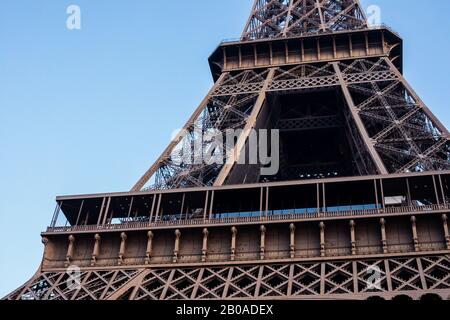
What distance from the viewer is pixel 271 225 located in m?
27.6

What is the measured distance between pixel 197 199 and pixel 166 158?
596 cm

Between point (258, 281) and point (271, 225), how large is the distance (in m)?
2.94

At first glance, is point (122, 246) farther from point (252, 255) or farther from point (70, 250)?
point (252, 255)

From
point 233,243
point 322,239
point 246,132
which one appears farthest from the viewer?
point 246,132

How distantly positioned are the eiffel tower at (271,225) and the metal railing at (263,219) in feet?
0.16

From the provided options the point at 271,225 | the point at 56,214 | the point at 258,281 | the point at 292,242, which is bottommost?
the point at 258,281

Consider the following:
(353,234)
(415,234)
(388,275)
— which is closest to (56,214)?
(353,234)

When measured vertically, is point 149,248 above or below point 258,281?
above

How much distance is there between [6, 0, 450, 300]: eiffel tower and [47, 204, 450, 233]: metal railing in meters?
0.05

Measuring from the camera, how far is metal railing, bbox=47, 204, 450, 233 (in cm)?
2662

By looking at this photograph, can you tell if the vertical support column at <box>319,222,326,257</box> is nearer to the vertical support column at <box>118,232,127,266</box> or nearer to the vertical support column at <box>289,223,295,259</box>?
the vertical support column at <box>289,223,295,259</box>

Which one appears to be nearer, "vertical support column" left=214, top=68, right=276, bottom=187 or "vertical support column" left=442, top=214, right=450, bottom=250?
"vertical support column" left=442, top=214, right=450, bottom=250

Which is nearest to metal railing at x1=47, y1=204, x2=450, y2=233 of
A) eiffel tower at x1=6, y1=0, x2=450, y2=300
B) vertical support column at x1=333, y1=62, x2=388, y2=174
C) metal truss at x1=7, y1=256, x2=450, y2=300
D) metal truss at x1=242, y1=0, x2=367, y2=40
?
eiffel tower at x1=6, y1=0, x2=450, y2=300

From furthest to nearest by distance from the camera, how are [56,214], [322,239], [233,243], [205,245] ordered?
[56,214] → [205,245] → [233,243] → [322,239]
